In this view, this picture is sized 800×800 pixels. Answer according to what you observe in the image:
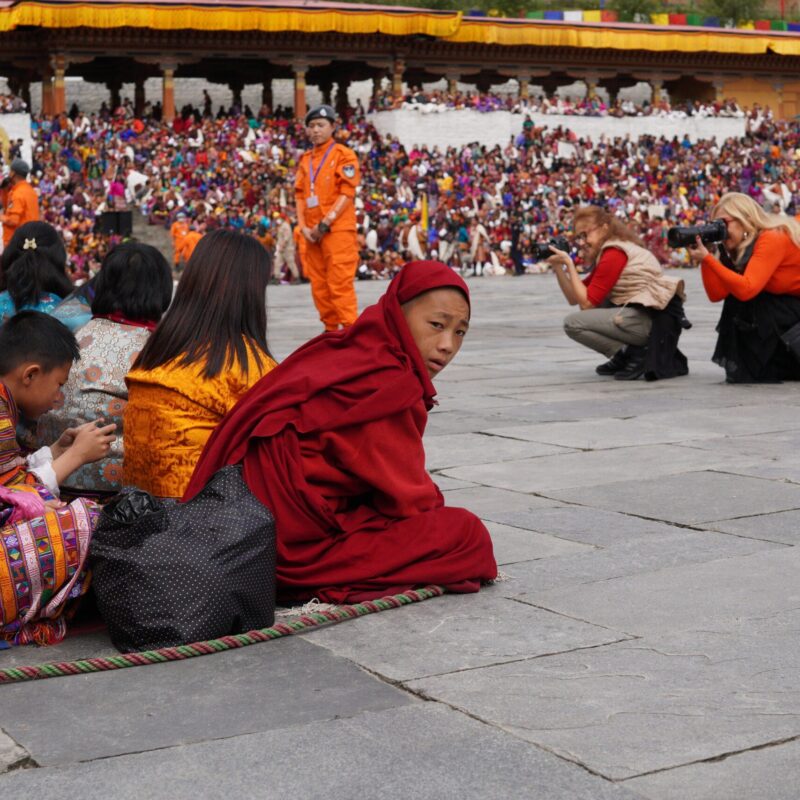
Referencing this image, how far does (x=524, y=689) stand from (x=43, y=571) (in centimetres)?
108

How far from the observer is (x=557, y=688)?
2.63 metres

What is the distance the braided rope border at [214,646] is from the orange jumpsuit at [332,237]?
19.5 feet

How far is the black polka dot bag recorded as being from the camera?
116 inches

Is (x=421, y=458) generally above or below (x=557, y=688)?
above

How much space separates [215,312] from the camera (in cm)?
357

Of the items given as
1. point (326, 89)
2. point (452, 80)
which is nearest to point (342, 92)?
point (326, 89)

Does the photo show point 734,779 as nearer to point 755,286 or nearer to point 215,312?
point 215,312

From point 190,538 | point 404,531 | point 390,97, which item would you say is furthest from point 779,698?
point 390,97

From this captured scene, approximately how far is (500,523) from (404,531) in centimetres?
91

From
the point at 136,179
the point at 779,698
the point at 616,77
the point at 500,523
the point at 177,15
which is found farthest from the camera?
the point at 616,77

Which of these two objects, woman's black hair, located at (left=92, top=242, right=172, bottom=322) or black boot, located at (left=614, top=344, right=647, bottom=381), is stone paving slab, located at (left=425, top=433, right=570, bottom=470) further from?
black boot, located at (left=614, top=344, right=647, bottom=381)

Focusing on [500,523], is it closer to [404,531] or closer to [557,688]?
[404,531]

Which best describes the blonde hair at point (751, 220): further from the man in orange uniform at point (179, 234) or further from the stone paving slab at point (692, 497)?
the man in orange uniform at point (179, 234)

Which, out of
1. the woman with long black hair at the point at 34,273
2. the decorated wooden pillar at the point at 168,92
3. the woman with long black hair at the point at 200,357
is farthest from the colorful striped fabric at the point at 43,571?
the decorated wooden pillar at the point at 168,92
